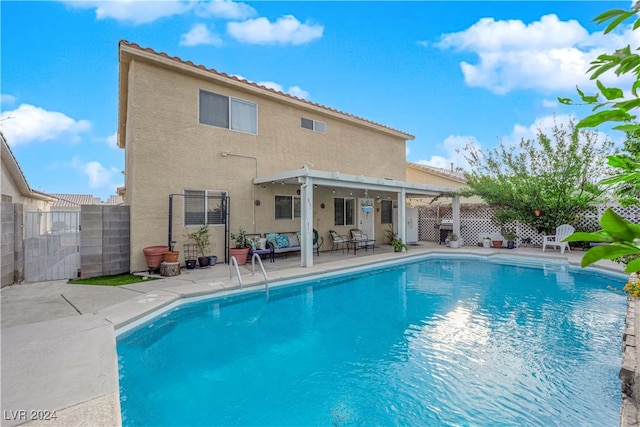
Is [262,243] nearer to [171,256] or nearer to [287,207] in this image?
[287,207]

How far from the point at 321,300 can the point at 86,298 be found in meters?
4.77

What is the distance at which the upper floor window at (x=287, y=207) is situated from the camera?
12.4 m

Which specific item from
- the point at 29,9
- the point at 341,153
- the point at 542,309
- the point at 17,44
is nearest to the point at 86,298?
the point at 29,9

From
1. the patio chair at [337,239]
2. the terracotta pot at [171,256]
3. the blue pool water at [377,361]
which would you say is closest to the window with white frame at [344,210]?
the patio chair at [337,239]

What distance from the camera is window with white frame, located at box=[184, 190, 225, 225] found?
1003 centimetres

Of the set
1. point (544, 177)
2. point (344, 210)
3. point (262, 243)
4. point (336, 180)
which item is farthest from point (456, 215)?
point (262, 243)

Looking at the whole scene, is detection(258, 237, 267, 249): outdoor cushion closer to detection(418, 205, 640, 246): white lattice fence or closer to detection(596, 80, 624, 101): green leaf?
detection(596, 80, 624, 101): green leaf

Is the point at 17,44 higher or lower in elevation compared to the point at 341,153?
higher

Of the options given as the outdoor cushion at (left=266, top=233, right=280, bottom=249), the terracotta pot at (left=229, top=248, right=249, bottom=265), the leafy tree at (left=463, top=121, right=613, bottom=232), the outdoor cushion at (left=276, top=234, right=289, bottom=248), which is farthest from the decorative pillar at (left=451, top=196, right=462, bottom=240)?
the terracotta pot at (left=229, top=248, right=249, bottom=265)

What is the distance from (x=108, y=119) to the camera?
1474 cm

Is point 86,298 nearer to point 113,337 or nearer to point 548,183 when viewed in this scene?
point 113,337

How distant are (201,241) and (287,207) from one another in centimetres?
367

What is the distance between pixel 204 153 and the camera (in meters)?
10.3

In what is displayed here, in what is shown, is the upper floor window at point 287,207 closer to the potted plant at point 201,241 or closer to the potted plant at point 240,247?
the potted plant at point 240,247
